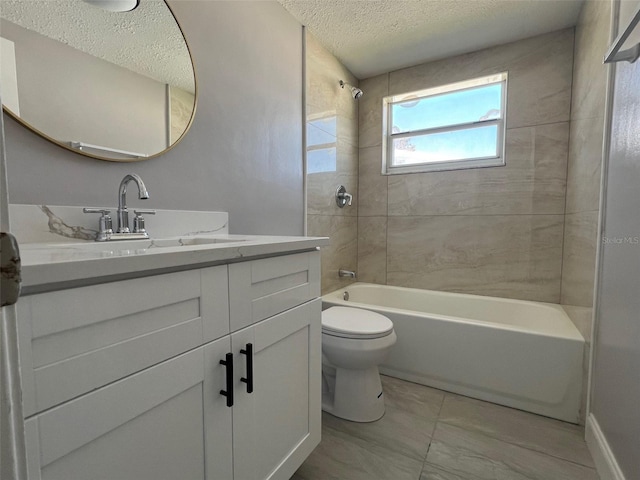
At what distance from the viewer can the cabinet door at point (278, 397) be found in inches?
34.1

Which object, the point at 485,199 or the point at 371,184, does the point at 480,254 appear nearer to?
the point at 485,199

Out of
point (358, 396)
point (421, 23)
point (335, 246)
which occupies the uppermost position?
point (421, 23)

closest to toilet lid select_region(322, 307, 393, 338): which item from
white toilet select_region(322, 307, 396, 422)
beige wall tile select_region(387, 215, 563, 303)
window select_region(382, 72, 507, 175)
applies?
white toilet select_region(322, 307, 396, 422)

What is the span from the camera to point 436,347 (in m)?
1.89

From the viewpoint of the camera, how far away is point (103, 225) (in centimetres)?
104

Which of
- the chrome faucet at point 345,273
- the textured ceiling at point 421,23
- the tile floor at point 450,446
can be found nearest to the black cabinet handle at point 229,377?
the tile floor at point 450,446

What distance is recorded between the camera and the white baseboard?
1.14 m

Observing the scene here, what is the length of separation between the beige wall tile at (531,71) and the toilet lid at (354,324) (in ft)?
5.57

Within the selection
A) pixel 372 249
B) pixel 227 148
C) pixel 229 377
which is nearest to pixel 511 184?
pixel 372 249

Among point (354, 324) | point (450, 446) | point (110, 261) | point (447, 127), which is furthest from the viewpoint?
point (447, 127)

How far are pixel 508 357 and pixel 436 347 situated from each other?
0.37m

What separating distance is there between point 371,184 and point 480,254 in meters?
1.03

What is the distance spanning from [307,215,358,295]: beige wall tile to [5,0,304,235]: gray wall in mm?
255

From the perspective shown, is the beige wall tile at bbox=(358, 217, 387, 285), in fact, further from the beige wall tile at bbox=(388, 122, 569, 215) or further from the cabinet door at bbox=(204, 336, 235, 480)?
the cabinet door at bbox=(204, 336, 235, 480)
